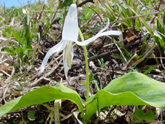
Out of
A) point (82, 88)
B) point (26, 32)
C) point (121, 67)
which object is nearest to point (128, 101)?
point (82, 88)

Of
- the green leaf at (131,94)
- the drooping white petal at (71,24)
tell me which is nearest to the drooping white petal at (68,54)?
the drooping white petal at (71,24)

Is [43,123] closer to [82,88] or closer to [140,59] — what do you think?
[82,88]

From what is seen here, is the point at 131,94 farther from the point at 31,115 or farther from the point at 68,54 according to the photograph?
the point at 31,115

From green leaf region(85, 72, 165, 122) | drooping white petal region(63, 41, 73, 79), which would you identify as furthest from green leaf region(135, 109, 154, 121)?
drooping white petal region(63, 41, 73, 79)

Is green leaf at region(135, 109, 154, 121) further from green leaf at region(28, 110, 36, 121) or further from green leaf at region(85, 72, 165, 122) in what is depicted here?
green leaf at region(28, 110, 36, 121)

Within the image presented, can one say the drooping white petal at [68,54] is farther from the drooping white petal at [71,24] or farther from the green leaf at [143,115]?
the green leaf at [143,115]
